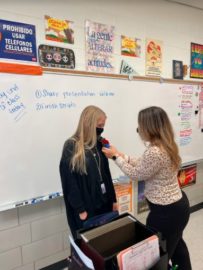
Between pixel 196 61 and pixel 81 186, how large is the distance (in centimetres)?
210

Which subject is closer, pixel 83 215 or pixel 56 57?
pixel 83 215

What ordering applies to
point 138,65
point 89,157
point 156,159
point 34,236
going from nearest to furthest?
1. point 156,159
2. point 89,157
3. point 34,236
4. point 138,65

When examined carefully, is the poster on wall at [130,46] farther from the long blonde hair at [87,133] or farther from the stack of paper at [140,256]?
the stack of paper at [140,256]

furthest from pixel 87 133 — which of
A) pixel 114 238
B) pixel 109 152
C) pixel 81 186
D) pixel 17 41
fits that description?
pixel 17 41

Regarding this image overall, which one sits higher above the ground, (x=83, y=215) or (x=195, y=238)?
(x=83, y=215)

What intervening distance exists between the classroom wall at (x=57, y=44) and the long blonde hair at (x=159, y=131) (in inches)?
32.0

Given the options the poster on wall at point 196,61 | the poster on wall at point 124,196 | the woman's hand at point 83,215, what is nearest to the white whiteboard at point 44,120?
the poster on wall at point 124,196

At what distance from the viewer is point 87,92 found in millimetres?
2064

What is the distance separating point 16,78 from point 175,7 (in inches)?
72.2

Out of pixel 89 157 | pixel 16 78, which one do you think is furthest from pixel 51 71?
pixel 89 157

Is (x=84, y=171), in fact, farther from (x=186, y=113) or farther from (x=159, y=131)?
(x=186, y=113)

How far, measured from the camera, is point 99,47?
2.12 m

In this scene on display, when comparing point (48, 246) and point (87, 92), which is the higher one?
point (87, 92)

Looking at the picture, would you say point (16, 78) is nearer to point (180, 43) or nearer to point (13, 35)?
point (13, 35)
